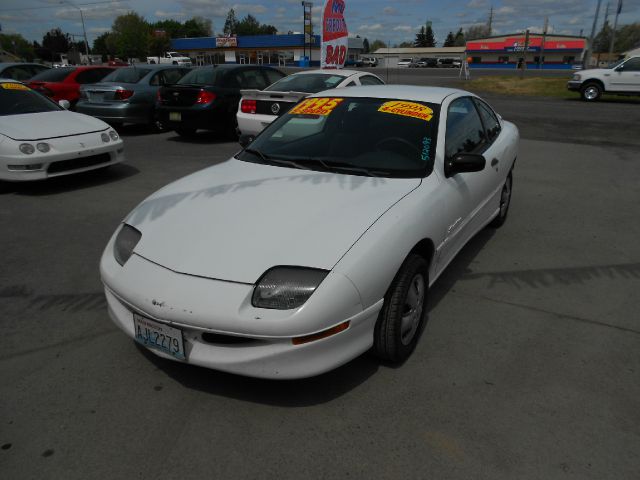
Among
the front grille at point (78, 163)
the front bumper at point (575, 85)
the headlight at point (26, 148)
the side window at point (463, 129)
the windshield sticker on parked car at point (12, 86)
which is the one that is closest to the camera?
the side window at point (463, 129)

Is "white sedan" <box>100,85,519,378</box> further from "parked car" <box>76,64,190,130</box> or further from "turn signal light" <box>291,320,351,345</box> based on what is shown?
"parked car" <box>76,64,190,130</box>

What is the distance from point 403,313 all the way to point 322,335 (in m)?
0.64

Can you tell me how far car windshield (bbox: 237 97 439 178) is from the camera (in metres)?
3.29

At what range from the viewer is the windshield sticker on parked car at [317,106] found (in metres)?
3.86

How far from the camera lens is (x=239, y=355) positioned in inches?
89.4

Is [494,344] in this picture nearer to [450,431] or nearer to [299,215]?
[450,431]

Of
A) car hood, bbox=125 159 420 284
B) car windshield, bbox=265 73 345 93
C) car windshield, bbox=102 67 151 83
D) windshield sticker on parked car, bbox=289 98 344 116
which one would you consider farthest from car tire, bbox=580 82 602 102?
car hood, bbox=125 159 420 284

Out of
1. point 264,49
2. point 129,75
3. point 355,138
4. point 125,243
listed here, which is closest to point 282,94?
point 355,138

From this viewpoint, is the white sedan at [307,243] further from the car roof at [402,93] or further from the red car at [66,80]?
the red car at [66,80]

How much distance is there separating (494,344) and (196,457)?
1857 millimetres

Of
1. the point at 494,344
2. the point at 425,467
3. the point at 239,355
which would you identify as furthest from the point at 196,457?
the point at 494,344

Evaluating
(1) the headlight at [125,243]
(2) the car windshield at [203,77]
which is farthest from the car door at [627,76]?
(1) the headlight at [125,243]

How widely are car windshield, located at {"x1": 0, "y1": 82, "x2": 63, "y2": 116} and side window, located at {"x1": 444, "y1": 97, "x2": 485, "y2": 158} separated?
592cm

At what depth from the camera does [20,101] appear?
6918 millimetres
